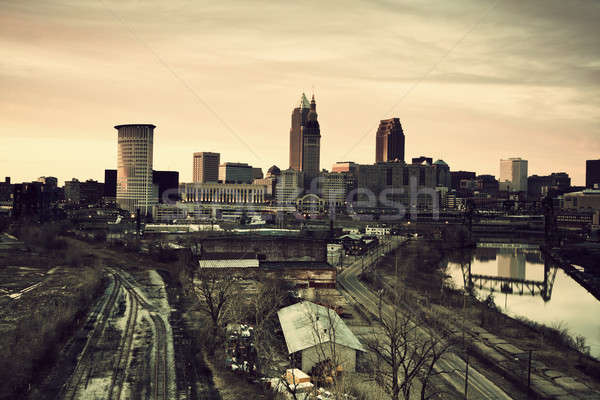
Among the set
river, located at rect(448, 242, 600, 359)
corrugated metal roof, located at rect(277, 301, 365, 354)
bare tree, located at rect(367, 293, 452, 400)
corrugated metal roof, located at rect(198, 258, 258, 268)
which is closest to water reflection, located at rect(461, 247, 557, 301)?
river, located at rect(448, 242, 600, 359)

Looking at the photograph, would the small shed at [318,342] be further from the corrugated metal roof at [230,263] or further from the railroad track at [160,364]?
the corrugated metal roof at [230,263]

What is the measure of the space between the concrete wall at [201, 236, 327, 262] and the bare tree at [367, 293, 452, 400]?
13226 millimetres

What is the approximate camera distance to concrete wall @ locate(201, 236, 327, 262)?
2224 inches

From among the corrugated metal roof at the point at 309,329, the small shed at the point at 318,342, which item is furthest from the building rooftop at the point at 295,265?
the small shed at the point at 318,342

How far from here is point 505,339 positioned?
3688 cm

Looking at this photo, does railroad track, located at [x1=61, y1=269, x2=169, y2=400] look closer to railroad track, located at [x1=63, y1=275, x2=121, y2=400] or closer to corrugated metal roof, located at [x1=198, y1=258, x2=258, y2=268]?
railroad track, located at [x1=63, y1=275, x2=121, y2=400]

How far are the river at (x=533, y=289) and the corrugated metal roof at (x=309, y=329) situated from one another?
787 inches

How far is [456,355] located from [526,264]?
2489 inches

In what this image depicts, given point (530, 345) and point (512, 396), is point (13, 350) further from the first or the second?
point (530, 345)

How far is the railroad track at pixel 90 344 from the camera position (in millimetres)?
25047

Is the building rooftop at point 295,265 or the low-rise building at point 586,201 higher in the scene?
the low-rise building at point 586,201

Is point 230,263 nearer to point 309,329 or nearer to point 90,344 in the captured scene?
point 90,344

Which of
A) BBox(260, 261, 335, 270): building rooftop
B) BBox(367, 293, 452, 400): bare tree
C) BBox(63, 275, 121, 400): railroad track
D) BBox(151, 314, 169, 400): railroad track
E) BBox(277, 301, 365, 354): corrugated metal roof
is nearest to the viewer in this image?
BBox(367, 293, 452, 400): bare tree

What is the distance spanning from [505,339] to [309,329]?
16.2 m
